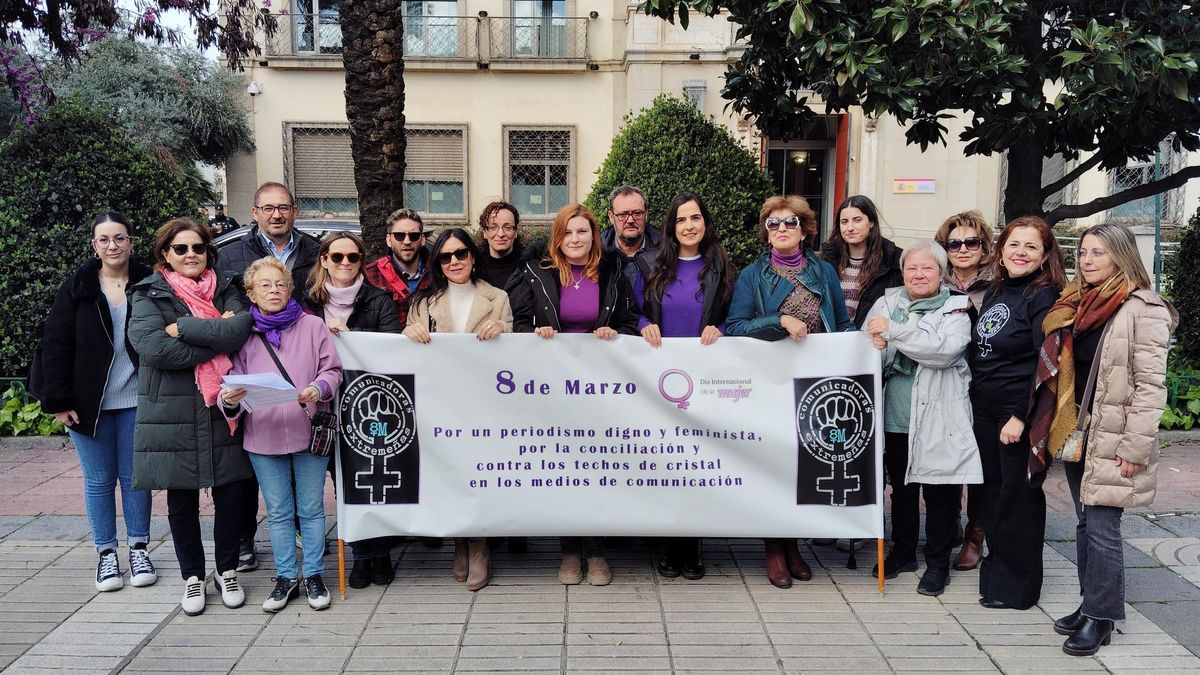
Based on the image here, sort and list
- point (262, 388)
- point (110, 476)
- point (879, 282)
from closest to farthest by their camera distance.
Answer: point (262, 388), point (110, 476), point (879, 282)

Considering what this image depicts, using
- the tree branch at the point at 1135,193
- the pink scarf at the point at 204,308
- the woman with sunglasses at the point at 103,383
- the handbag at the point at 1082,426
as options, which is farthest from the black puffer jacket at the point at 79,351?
the tree branch at the point at 1135,193

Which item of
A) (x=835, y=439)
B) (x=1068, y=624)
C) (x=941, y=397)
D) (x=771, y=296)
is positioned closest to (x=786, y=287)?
(x=771, y=296)

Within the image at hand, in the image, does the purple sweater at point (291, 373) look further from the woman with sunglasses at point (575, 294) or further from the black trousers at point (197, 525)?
the woman with sunglasses at point (575, 294)

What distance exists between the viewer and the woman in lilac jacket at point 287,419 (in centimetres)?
423

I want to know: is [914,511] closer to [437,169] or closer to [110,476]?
[110,476]

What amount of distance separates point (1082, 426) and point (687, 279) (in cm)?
192

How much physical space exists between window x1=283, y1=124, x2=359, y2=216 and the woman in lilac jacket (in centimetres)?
1612

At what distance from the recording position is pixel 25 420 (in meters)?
7.61

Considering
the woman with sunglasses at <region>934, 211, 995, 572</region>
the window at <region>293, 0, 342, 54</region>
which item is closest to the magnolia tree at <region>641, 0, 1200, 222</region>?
the woman with sunglasses at <region>934, 211, 995, 572</region>

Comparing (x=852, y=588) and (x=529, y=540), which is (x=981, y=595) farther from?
(x=529, y=540)

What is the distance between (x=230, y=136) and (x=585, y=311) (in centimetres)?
1651

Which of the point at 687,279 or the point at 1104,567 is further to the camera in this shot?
the point at 687,279

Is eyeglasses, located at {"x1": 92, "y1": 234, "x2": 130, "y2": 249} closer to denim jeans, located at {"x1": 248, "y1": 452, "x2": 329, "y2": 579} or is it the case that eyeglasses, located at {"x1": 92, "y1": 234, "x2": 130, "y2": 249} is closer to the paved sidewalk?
denim jeans, located at {"x1": 248, "y1": 452, "x2": 329, "y2": 579}

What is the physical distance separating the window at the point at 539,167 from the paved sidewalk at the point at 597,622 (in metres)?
15.4
